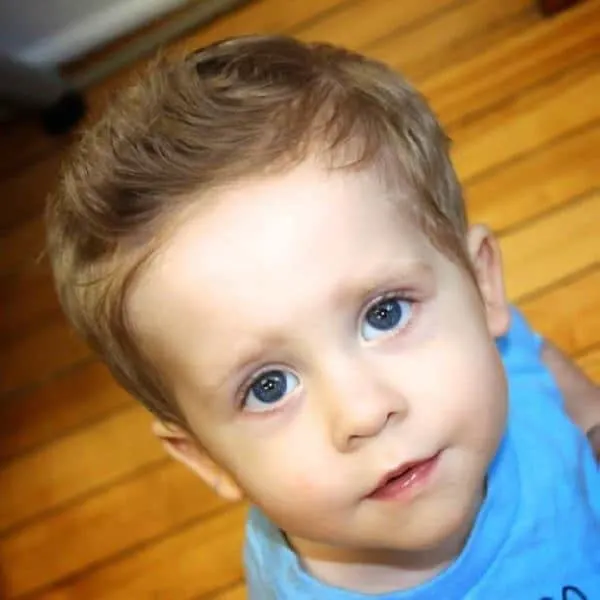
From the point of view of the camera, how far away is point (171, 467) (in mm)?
1420

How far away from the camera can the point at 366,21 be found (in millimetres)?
1716

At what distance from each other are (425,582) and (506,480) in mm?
105

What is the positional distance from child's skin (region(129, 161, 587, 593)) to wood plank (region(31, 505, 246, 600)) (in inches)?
23.0

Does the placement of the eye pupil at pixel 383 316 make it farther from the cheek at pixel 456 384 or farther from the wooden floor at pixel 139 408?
the wooden floor at pixel 139 408

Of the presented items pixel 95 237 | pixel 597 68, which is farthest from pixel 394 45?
pixel 95 237

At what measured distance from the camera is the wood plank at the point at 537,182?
56.6 inches

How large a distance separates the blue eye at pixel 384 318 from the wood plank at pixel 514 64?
88cm

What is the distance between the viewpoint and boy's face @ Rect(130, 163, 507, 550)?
682 millimetres

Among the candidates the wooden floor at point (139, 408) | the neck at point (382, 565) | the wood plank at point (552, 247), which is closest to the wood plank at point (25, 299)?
the wooden floor at point (139, 408)

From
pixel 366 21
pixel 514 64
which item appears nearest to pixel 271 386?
pixel 514 64

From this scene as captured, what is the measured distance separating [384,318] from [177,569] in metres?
0.73

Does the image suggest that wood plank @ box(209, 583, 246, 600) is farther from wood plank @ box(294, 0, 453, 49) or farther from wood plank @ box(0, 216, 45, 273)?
wood plank @ box(294, 0, 453, 49)

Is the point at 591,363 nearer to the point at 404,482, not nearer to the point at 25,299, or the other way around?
the point at 404,482

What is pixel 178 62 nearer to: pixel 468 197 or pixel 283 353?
pixel 283 353
